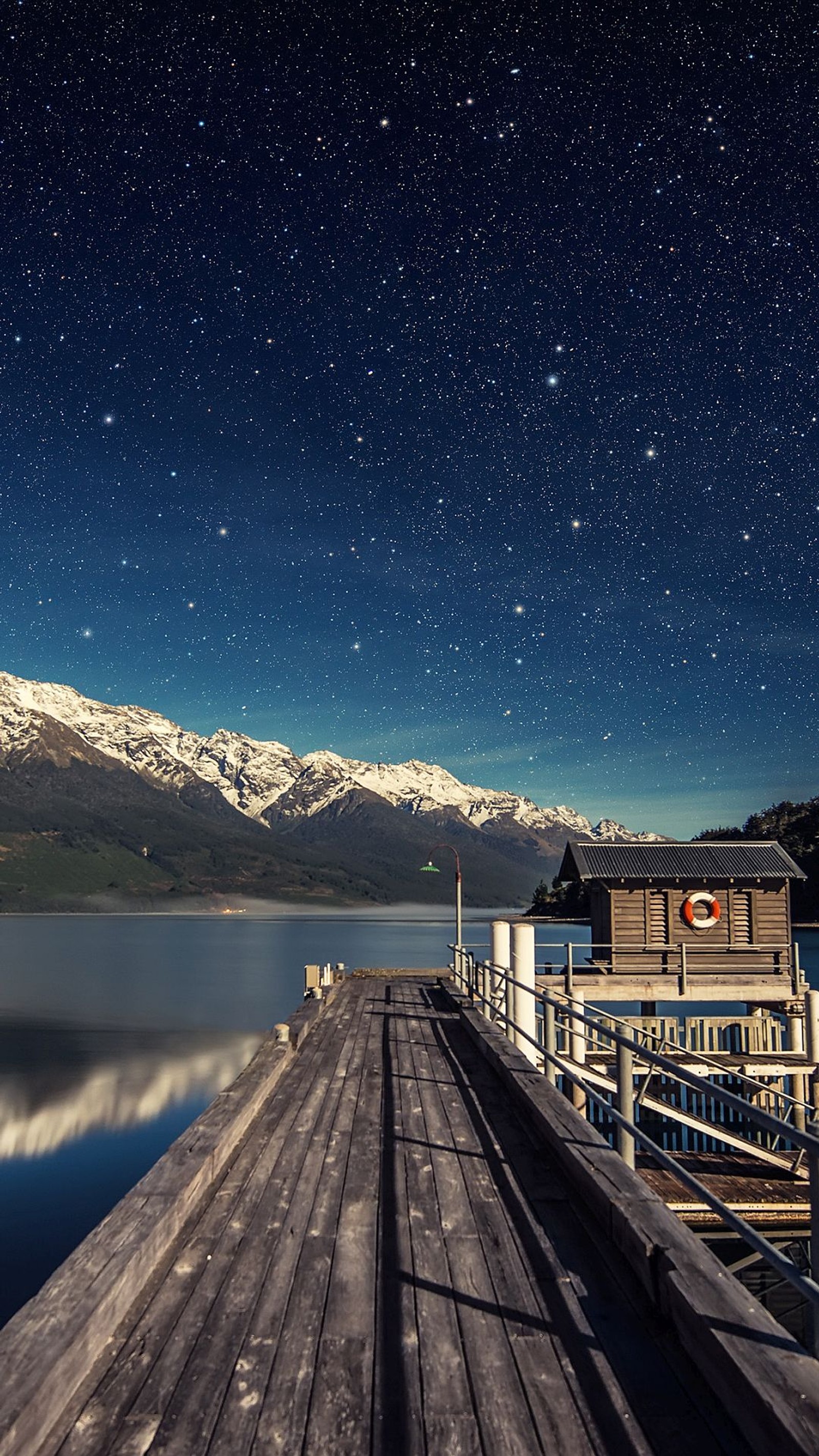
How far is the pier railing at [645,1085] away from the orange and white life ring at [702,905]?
4867 millimetres

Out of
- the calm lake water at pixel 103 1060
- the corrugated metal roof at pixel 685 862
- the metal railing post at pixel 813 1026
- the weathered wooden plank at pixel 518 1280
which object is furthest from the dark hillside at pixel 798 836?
the weathered wooden plank at pixel 518 1280

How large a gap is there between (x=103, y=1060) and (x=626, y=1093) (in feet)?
139

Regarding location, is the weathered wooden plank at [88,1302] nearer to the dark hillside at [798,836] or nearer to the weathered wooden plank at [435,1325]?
the weathered wooden plank at [435,1325]

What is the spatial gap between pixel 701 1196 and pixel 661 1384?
1.18m

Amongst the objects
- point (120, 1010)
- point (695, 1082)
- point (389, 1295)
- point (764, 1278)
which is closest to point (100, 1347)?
point (389, 1295)

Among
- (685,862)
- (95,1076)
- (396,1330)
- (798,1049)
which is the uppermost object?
(685,862)

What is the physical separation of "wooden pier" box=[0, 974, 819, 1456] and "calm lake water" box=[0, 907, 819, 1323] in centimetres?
1253

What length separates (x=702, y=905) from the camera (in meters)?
29.4

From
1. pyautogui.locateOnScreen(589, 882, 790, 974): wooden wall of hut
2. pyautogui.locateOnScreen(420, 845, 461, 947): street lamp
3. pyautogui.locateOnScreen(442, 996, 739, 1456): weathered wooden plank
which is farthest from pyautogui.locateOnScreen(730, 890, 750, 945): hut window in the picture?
pyautogui.locateOnScreen(442, 996, 739, 1456): weathered wooden plank

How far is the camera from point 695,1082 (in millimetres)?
5660

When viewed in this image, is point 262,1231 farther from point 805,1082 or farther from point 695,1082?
point 805,1082

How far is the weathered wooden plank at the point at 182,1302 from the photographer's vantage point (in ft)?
12.6

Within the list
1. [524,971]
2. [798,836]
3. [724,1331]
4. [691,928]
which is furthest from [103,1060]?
[798,836]

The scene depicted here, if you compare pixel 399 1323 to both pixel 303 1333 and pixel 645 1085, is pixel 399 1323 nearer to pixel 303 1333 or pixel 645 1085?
pixel 303 1333
